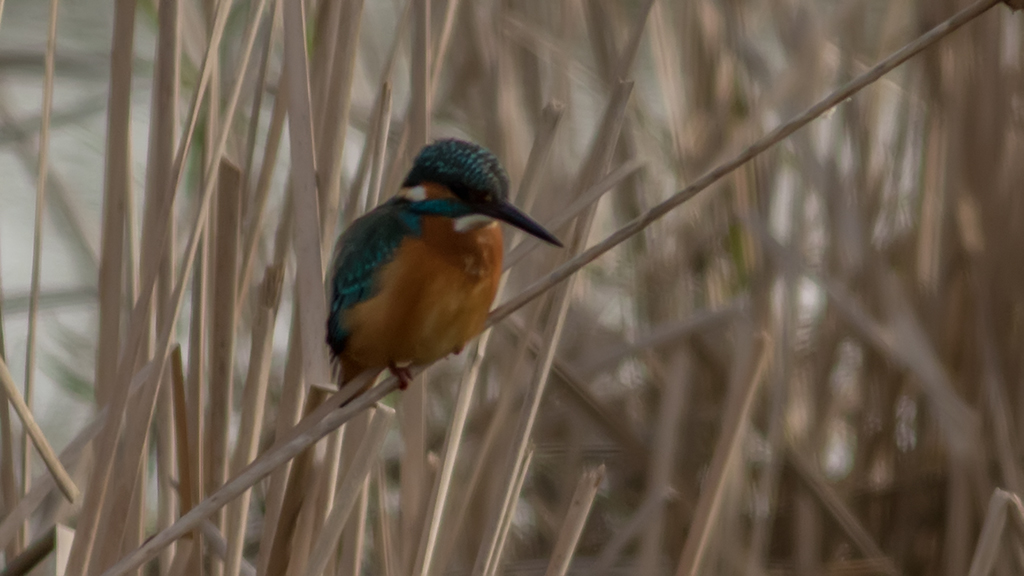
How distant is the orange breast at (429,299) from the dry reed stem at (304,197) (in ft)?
0.62

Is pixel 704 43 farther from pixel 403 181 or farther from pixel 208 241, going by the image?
pixel 208 241

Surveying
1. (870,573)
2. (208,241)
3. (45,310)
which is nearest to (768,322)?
(870,573)

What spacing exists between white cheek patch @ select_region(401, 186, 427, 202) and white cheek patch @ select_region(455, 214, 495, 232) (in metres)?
0.07

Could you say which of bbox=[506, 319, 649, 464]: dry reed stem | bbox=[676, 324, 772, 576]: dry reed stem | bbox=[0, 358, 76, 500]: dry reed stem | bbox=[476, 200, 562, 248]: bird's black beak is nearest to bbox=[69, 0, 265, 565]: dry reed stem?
bbox=[0, 358, 76, 500]: dry reed stem

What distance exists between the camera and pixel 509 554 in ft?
7.54

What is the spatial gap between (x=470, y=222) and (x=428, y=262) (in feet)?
0.24

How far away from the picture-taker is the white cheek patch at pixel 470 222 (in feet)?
4.50

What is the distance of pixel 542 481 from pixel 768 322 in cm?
73

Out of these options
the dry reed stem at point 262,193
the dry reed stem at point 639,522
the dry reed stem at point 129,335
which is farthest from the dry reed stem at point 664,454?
the dry reed stem at point 129,335

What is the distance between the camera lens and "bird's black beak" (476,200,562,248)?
1.24m

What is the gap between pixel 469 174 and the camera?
1349 mm

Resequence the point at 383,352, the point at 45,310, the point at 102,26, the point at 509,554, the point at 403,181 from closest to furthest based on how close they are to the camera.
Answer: the point at 383,352 < the point at 403,181 < the point at 509,554 < the point at 45,310 < the point at 102,26

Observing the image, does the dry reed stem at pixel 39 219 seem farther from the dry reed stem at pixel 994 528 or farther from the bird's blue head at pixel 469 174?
the dry reed stem at pixel 994 528

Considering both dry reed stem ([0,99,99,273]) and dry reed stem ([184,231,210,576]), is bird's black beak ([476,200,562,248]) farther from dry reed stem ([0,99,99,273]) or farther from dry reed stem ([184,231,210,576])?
dry reed stem ([0,99,99,273])
